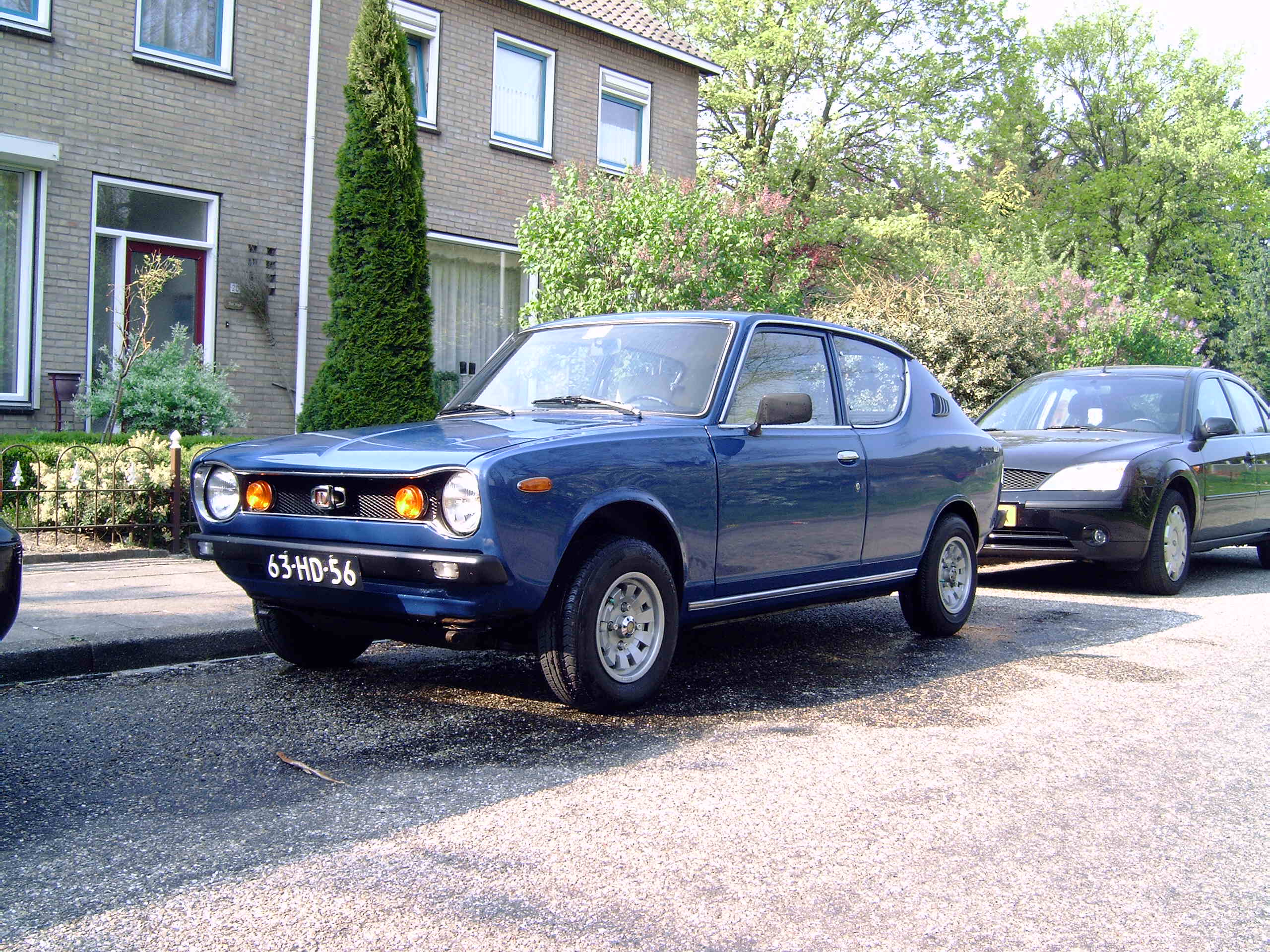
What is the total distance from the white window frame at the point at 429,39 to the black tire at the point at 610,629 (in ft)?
41.3

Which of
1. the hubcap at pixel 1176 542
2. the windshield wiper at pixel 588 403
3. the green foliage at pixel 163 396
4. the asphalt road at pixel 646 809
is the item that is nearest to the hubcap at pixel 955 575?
A: the asphalt road at pixel 646 809

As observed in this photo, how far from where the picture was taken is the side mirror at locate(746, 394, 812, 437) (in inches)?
213

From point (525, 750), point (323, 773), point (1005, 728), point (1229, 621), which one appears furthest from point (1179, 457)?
point (323, 773)

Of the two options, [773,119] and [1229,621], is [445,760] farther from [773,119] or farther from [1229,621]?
[773,119]

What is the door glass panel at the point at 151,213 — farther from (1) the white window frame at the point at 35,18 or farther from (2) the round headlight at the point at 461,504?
(2) the round headlight at the point at 461,504

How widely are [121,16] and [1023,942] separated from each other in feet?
44.8

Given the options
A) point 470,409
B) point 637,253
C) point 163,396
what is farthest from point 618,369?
point 163,396

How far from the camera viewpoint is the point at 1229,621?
795cm

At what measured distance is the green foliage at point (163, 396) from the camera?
12.3 meters

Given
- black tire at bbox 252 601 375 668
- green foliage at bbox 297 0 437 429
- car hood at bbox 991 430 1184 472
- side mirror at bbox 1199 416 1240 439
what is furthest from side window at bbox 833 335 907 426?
green foliage at bbox 297 0 437 429

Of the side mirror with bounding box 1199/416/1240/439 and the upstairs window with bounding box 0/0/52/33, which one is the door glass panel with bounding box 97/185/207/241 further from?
the side mirror with bounding box 1199/416/1240/439

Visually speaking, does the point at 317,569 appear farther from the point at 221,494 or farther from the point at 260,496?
the point at 221,494

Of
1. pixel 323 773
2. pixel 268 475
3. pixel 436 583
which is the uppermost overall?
pixel 268 475

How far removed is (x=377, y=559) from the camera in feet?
14.7
